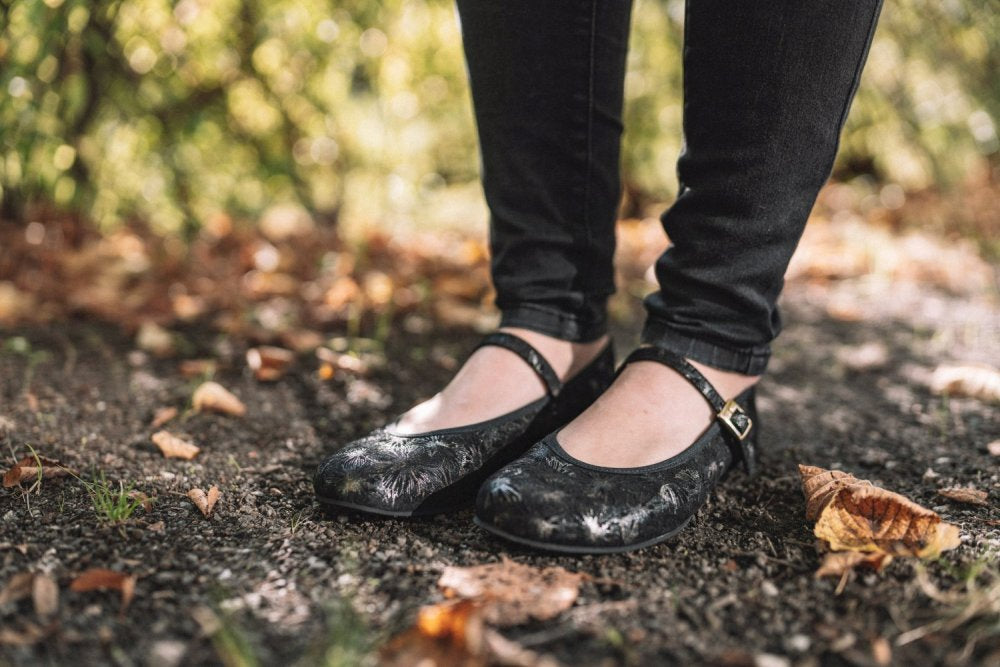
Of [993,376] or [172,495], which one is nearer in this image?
[172,495]

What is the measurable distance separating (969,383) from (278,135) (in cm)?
224

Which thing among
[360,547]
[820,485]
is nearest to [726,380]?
[820,485]

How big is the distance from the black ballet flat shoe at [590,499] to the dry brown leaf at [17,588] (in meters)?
0.46

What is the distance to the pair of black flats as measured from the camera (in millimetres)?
850

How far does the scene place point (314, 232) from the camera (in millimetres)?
2699

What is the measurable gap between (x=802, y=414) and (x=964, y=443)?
26cm

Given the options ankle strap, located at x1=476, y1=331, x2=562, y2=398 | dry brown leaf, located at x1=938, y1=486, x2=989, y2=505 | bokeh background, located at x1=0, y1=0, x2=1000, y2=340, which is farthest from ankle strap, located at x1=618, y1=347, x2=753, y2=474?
bokeh background, located at x1=0, y1=0, x2=1000, y2=340

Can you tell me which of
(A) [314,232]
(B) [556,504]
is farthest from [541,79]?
(A) [314,232]

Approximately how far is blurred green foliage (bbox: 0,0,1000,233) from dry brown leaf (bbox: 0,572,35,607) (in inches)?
52.3

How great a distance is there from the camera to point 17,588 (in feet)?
2.50

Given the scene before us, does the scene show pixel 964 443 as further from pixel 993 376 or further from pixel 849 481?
pixel 849 481

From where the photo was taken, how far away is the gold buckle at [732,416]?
1.00 metres

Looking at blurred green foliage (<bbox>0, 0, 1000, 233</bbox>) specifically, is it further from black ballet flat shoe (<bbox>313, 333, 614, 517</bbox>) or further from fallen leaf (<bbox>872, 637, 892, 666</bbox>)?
fallen leaf (<bbox>872, 637, 892, 666</bbox>)

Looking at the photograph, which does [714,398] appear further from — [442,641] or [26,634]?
[26,634]
